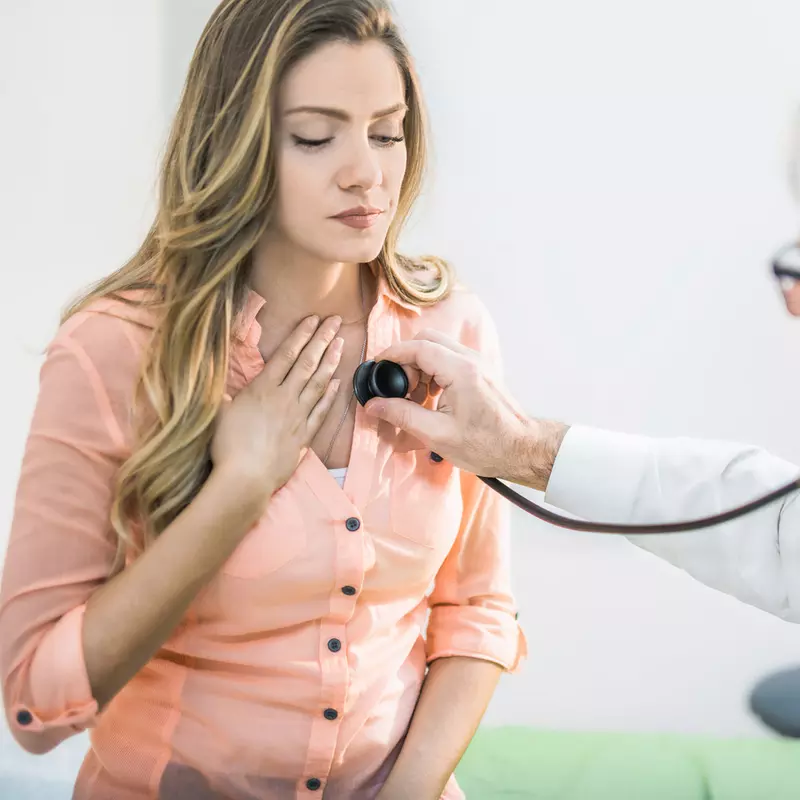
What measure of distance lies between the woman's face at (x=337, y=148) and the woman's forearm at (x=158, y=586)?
251 millimetres

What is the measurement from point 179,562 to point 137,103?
76 centimetres

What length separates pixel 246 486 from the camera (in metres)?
0.88

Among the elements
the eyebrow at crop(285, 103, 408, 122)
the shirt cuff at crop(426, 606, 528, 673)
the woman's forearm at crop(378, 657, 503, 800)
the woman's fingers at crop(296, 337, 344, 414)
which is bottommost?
the woman's forearm at crop(378, 657, 503, 800)

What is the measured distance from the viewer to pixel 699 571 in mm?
986

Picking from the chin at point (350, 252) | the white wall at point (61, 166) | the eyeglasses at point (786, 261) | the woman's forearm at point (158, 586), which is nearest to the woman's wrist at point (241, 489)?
the woman's forearm at point (158, 586)

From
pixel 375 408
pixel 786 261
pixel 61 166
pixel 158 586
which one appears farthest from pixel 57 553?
pixel 786 261

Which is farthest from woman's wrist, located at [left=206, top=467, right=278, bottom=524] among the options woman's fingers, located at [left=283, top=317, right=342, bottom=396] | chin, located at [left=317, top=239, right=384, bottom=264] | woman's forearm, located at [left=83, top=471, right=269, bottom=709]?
chin, located at [left=317, top=239, right=384, bottom=264]

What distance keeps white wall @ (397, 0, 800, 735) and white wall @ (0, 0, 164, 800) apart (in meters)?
0.39

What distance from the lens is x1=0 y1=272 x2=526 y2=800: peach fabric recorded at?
2.81ft

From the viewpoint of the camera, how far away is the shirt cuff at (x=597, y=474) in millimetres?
997

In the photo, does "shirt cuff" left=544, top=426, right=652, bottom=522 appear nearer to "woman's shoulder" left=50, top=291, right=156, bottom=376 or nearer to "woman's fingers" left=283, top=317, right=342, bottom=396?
"woman's fingers" left=283, top=317, right=342, bottom=396

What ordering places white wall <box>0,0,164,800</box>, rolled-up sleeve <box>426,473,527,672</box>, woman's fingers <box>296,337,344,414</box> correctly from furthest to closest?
white wall <box>0,0,164,800</box>
rolled-up sleeve <box>426,473,527,672</box>
woman's fingers <box>296,337,344,414</box>

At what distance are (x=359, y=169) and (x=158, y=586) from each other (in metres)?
0.41

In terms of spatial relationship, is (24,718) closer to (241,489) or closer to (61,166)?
(241,489)
